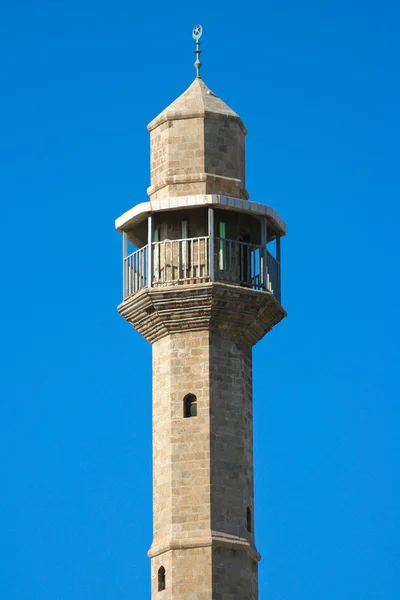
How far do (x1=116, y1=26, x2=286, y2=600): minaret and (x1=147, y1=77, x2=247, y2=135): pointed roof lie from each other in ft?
0.10

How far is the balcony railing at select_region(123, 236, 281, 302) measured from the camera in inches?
2074

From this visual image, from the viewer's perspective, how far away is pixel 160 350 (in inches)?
2080

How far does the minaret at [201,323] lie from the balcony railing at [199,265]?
3 cm

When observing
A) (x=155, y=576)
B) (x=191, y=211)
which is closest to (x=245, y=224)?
(x=191, y=211)

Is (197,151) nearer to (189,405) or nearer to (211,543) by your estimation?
(189,405)

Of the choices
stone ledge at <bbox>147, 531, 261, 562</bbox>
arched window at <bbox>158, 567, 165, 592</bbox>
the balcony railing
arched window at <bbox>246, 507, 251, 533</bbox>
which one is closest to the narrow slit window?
the balcony railing

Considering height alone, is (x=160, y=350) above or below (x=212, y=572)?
above

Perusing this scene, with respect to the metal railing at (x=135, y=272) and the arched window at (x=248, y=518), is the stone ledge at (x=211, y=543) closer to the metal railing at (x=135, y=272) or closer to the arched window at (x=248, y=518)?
the arched window at (x=248, y=518)

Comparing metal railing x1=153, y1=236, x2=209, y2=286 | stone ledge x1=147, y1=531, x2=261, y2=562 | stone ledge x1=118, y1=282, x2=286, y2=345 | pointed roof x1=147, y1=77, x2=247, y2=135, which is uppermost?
pointed roof x1=147, y1=77, x2=247, y2=135

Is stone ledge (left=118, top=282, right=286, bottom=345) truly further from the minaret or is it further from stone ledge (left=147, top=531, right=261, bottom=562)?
stone ledge (left=147, top=531, right=261, bottom=562)

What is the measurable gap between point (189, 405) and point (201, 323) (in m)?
1.81

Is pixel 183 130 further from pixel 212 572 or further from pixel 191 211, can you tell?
pixel 212 572

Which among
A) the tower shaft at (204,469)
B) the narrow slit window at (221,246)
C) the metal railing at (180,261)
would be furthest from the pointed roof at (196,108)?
the tower shaft at (204,469)

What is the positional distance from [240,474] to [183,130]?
26.2 feet
